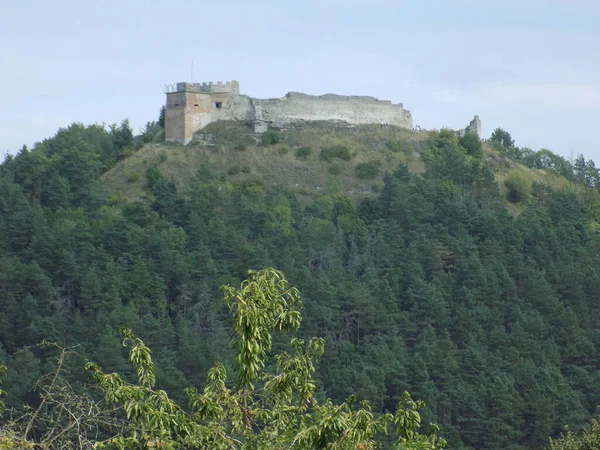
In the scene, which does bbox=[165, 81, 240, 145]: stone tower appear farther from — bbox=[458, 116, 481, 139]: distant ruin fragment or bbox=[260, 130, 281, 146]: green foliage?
bbox=[458, 116, 481, 139]: distant ruin fragment

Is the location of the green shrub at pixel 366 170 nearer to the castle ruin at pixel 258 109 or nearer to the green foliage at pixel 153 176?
the castle ruin at pixel 258 109

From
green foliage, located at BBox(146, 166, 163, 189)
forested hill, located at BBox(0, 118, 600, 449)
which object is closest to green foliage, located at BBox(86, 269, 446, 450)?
forested hill, located at BBox(0, 118, 600, 449)

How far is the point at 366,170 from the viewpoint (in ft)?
167

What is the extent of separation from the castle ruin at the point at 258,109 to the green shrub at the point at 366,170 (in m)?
2.25

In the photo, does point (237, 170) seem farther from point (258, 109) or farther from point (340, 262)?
point (340, 262)

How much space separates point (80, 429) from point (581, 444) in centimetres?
1055

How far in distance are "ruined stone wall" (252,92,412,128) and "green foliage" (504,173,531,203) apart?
510 centimetres

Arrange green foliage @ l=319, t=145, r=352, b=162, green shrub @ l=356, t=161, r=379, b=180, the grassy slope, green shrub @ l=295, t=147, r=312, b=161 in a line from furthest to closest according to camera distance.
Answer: green shrub @ l=356, t=161, r=379, b=180 < green foliage @ l=319, t=145, r=352, b=162 < green shrub @ l=295, t=147, r=312, b=161 < the grassy slope

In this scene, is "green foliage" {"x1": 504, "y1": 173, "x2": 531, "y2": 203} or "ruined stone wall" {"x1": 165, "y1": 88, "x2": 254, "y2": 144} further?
"green foliage" {"x1": 504, "y1": 173, "x2": 531, "y2": 203}

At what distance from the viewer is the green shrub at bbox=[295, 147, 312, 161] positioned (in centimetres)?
5028

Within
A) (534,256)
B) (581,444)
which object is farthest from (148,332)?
(581,444)

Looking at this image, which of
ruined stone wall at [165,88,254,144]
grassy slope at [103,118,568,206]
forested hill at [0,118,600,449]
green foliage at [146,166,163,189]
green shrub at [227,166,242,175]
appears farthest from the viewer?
green shrub at [227,166,242,175]

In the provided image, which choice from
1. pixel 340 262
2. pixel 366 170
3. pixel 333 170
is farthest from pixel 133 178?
pixel 366 170

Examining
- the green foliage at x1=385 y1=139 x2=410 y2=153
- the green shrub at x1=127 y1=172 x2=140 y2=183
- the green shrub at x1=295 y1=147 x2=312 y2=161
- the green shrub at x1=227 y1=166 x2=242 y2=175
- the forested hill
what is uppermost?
the green foliage at x1=385 y1=139 x2=410 y2=153
